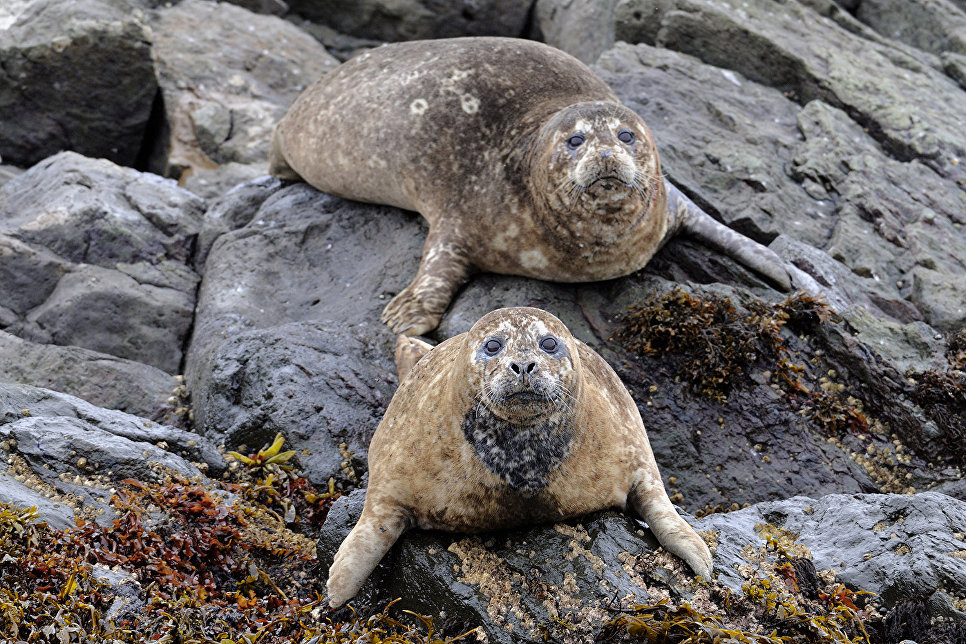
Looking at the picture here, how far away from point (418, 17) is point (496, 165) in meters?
6.60

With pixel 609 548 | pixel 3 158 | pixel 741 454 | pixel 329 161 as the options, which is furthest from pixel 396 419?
pixel 3 158

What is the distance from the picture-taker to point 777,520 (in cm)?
505

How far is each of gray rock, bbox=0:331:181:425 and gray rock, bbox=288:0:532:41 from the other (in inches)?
288

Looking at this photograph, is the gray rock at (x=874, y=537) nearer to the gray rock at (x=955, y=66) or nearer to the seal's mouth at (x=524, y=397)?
the seal's mouth at (x=524, y=397)

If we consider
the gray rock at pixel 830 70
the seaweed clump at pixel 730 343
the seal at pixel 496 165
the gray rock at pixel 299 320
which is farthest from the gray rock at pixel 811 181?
the gray rock at pixel 299 320

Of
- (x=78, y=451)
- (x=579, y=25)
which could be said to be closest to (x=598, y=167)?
(x=78, y=451)

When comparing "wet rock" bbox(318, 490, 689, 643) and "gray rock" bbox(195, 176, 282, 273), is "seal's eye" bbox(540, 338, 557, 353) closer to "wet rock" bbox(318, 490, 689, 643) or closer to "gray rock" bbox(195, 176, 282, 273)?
"wet rock" bbox(318, 490, 689, 643)

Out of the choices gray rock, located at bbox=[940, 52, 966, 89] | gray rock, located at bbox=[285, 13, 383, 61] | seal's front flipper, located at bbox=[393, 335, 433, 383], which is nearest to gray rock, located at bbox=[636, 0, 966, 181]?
gray rock, located at bbox=[940, 52, 966, 89]

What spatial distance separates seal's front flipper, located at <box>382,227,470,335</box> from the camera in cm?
657

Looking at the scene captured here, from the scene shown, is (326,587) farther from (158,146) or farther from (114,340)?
(158,146)

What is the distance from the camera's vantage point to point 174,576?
4531 millimetres

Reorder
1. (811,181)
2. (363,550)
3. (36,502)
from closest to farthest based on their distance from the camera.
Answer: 1. (363,550)
2. (36,502)
3. (811,181)

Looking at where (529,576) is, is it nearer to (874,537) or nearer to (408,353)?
(874,537)

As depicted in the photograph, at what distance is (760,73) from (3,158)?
6.97m
